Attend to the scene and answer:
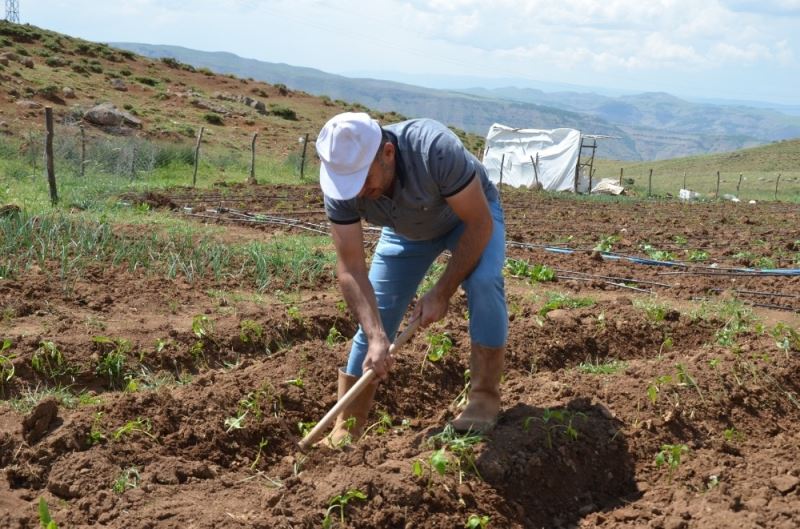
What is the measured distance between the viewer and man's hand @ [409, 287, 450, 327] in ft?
12.8

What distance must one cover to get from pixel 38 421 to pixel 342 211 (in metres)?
1.73

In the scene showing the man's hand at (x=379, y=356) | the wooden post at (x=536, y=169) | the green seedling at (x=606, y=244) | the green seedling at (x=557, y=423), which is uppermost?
the man's hand at (x=379, y=356)

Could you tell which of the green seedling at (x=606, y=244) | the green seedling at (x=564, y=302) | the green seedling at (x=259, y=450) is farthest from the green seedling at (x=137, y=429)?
the green seedling at (x=606, y=244)

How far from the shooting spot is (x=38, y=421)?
4.05 meters

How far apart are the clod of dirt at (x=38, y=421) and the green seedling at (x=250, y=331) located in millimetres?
2056

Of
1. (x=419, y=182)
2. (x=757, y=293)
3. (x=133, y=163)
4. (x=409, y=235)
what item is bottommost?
(x=133, y=163)

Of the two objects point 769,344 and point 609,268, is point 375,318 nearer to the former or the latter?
point 769,344

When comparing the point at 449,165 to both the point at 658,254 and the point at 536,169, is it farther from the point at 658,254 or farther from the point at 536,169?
the point at 536,169

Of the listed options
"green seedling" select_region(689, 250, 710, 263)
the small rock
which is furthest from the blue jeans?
"green seedling" select_region(689, 250, 710, 263)

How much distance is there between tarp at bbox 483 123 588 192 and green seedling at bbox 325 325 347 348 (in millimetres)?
23968

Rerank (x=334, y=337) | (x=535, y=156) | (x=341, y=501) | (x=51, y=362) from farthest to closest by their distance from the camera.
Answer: (x=535, y=156) < (x=334, y=337) < (x=51, y=362) < (x=341, y=501)

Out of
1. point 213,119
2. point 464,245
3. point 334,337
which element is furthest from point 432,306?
point 213,119

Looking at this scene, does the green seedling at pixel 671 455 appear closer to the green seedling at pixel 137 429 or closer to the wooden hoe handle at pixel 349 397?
the wooden hoe handle at pixel 349 397

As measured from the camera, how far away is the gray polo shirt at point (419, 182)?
3604 millimetres
